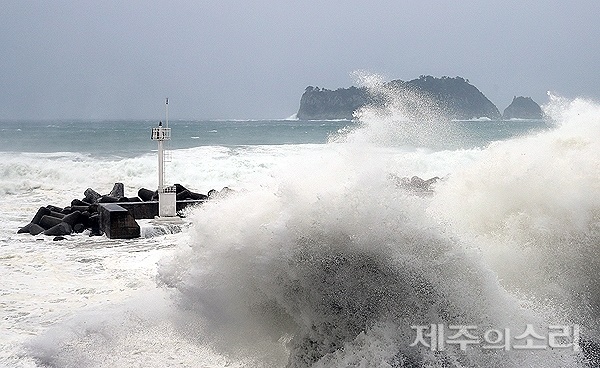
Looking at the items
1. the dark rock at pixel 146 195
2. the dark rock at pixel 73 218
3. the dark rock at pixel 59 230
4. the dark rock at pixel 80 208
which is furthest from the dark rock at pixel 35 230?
the dark rock at pixel 146 195

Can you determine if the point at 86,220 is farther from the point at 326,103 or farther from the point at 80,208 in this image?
the point at 326,103

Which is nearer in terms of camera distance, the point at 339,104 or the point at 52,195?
the point at 52,195

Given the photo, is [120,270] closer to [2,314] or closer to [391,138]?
[2,314]

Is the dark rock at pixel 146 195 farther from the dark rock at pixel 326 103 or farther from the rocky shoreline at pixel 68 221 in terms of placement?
the dark rock at pixel 326 103

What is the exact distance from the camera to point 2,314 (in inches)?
285

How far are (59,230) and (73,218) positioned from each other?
656 mm

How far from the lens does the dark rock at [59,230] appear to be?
12.5m

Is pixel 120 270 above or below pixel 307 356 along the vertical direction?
below

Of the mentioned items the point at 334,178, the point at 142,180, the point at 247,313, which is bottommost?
the point at 142,180

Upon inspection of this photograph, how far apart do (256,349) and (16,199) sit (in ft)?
54.0

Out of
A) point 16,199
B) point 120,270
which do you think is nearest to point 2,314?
point 120,270

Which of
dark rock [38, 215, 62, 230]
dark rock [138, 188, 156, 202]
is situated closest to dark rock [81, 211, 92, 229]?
dark rock [38, 215, 62, 230]

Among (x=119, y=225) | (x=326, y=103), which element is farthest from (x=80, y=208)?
(x=326, y=103)

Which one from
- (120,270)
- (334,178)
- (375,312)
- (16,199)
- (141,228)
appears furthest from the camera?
(16,199)
